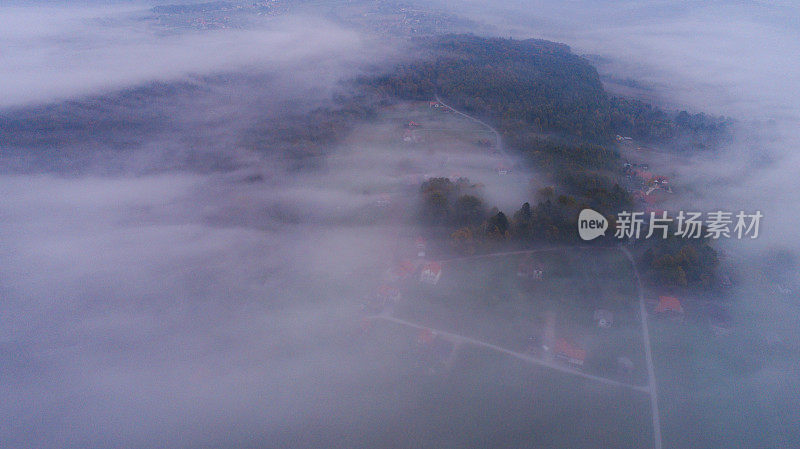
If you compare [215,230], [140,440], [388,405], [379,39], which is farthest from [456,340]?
[379,39]

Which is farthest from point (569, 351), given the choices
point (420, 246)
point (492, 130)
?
point (492, 130)

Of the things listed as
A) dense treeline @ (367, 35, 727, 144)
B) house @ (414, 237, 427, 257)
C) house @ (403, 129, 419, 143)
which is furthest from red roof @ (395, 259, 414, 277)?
dense treeline @ (367, 35, 727, 144)

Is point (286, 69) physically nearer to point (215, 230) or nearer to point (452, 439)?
point (215, 230)

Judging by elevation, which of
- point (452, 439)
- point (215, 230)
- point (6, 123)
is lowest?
point (452, 439)

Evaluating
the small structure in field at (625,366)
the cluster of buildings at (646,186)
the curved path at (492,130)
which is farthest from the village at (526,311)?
the curved path at (492,130)

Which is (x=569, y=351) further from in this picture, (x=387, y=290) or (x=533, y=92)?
(x=533, y=92)

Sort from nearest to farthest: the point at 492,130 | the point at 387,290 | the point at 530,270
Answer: the point at 387,290 < the point at 530,270 < the point at 492,130

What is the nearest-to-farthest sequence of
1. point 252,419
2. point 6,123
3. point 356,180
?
point 252,419
point 356,180
point 6,123
